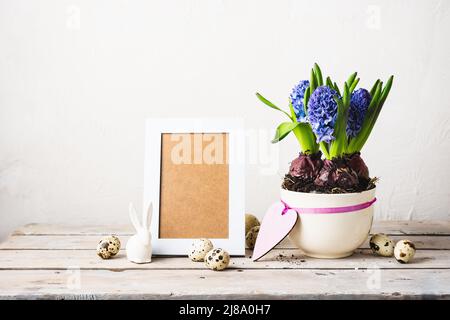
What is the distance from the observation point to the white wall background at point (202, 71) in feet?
5.13

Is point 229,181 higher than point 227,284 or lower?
higher

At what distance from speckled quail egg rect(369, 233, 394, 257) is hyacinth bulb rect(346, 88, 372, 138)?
0.25 m

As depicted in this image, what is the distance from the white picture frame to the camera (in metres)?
1.14

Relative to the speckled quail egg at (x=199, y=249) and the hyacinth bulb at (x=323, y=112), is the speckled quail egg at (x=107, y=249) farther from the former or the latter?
the hyacinth bulb at (x=323, y=112)

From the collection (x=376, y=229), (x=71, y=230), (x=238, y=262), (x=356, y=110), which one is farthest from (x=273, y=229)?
(x=71, y=230)

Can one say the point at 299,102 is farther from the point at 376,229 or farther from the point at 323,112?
the point at 376,229

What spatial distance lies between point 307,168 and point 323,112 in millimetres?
139

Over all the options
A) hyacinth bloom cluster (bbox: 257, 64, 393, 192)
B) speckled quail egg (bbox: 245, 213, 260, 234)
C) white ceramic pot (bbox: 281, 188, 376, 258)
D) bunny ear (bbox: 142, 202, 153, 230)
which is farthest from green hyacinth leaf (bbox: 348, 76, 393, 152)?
bunny ear (bbox: 142, 202, 153, 230)

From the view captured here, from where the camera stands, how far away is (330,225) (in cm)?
107

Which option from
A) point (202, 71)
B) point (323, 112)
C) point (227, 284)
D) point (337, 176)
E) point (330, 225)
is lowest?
point (227, 284)

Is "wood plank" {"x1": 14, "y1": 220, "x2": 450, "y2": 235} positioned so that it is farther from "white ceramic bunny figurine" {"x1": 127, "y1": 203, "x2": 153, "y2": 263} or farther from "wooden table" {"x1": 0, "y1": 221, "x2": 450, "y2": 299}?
"white ceramic bunny figurine" {"x1": 127, "y1": 203, "x2": 153, "y2": 263}
